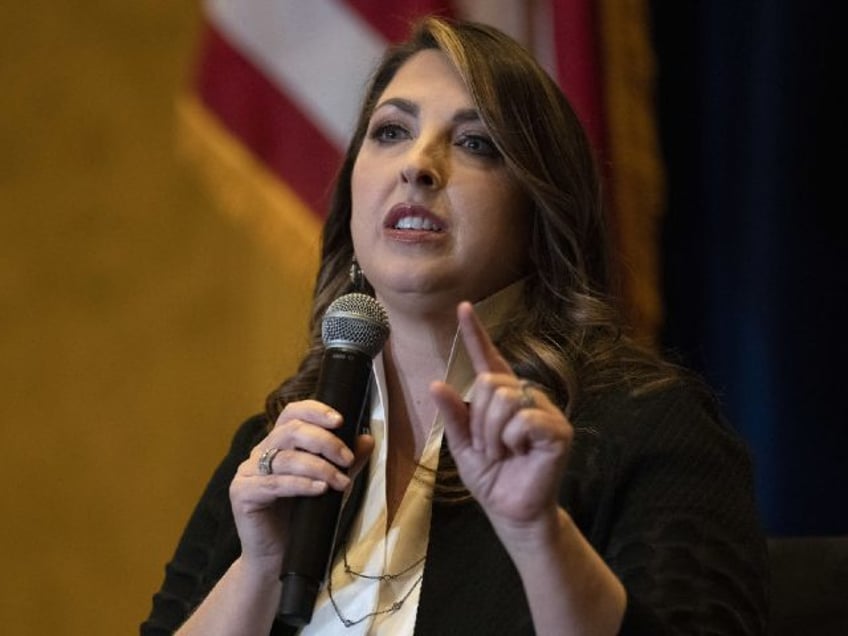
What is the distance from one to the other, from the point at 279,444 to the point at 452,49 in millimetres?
626

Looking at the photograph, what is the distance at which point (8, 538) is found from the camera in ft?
9.95

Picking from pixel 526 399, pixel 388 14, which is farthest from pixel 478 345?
pixel 388 14

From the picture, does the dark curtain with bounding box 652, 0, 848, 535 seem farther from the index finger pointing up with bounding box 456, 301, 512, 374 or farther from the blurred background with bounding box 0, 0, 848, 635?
the index finger pointing up with bounding box 456, 301, 512, 374

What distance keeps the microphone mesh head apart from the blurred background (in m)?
Result: 0.84

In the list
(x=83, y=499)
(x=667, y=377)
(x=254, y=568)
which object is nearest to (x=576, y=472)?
(x=667, y=377)

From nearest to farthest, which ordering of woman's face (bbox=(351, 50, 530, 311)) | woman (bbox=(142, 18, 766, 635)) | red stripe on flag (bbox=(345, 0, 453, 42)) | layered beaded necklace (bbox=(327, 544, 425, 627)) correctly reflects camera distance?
woman (bbox=(142, 18, 766, 635))
layered beaded necklace (bbox=(327, 544, 425, 627))
woman's face (bbox=(351, 50, 530, 311))
red stripe on flag (bbox=(345, 0, 453, 42))

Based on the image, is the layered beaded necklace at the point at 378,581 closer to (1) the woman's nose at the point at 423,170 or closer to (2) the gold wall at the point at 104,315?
(1) the woman's nose at the point at 423,170

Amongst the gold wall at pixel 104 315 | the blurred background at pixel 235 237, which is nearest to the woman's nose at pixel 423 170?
the blurred background at pixel 235 237

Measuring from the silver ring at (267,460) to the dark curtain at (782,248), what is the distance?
3.26 feet

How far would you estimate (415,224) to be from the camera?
5.03 feet

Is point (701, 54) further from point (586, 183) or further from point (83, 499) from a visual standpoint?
point (83, 499)

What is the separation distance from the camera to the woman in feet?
3.90

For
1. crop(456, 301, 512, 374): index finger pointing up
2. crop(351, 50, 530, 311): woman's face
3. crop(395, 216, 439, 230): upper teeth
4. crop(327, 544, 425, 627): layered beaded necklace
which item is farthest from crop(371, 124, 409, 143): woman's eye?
crop(456, 301, 512, 374): index finger pointing up

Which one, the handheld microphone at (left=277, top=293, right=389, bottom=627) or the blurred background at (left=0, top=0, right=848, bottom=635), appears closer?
the handheld microphone at (left=277, top=293, right=389, bottom=627)
